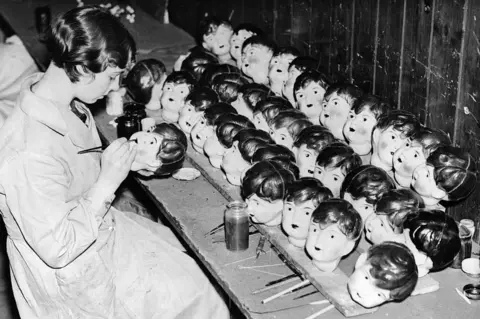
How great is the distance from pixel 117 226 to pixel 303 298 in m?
0.89

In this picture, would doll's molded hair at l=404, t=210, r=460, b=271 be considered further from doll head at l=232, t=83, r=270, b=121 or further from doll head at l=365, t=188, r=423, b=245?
doll head at l=232, t=83, r=270, b=121

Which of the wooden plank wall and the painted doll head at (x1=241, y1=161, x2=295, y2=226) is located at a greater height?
the wooden plank wall

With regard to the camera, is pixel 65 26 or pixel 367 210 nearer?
pixel 65 26

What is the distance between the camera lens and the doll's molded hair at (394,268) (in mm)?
2596

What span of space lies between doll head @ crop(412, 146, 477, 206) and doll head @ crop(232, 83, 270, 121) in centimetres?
117

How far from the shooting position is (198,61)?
466 cm

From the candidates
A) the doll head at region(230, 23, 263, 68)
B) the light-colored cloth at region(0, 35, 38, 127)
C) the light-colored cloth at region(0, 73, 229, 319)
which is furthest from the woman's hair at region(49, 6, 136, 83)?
the light-colored cloth at region(0, 35, 38, 127)

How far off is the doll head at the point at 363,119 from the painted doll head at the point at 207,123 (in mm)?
644

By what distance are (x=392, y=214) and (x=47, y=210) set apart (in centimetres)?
130

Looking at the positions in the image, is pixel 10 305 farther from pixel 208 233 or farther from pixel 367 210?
pixel 367 210

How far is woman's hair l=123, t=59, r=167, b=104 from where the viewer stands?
4.45 metres

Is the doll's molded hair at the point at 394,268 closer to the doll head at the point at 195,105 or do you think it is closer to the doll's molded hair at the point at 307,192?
the doll's molded hair at the point at 307,192

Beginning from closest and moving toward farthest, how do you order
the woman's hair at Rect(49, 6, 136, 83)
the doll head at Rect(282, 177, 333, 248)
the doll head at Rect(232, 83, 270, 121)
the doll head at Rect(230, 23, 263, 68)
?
the woman's hair at Rect(49, 6, 136, 83) < the doll head at Rect(282, 177, 333, 248) < the doll head at Rect(232, 83, 270, 121) < the doll head at Rect(230, 23, 263, 68)

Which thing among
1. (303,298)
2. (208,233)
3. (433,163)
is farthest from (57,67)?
(433,163)
